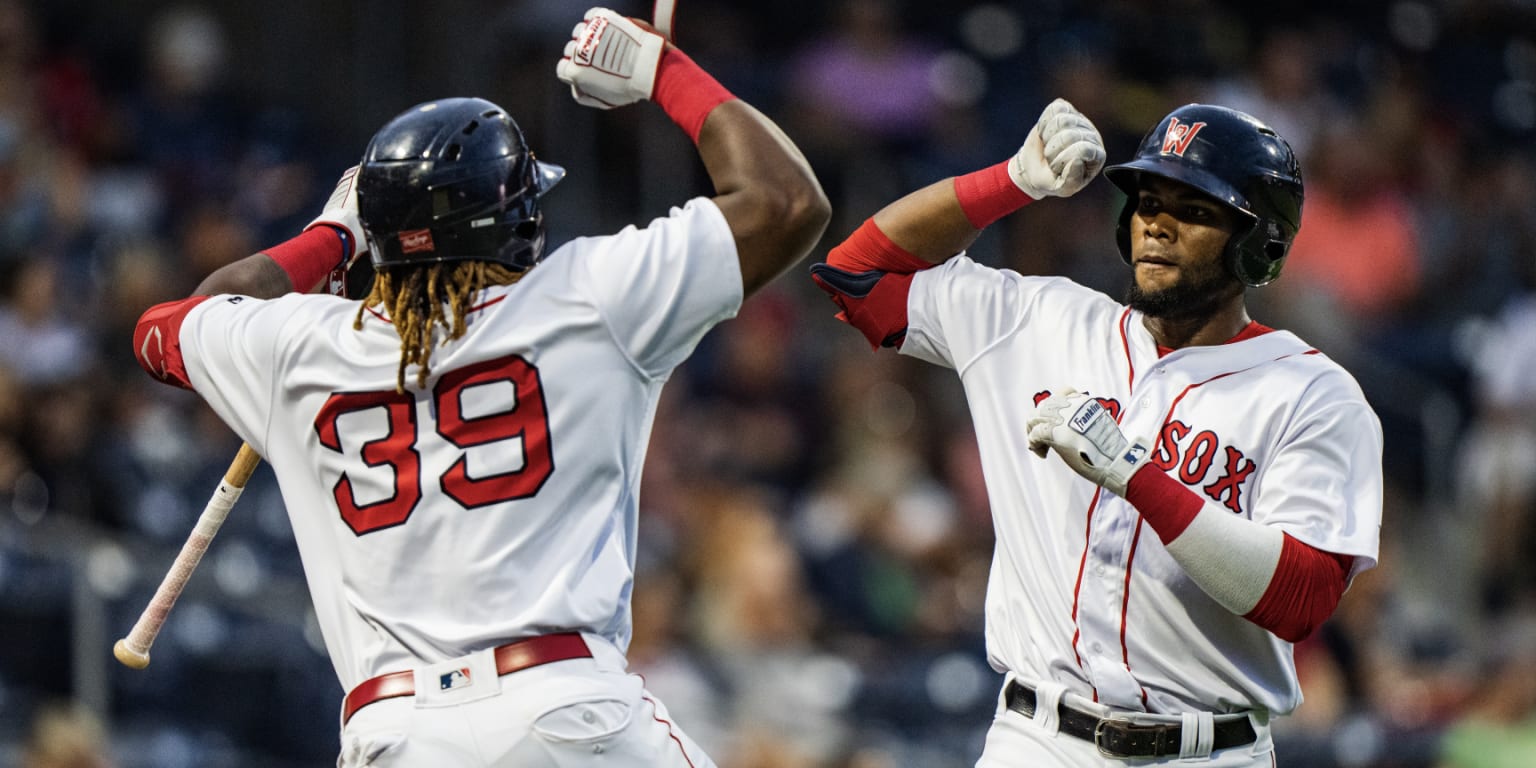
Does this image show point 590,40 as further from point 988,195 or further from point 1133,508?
point 1133,508

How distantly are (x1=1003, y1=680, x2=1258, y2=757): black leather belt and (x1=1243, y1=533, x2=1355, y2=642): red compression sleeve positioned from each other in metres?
0.32

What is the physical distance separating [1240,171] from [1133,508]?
778 millimetres

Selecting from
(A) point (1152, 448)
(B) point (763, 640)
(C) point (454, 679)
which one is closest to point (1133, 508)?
(A) point (1152, 448)

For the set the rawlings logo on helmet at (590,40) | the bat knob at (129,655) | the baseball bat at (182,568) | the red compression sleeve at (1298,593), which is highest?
the rawlings logo on helmet at (590,40)

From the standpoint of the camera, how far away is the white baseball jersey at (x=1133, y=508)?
381 centimetres

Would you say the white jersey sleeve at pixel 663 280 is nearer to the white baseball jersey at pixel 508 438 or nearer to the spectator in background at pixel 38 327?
the white baseball jersey at pixel 508 438

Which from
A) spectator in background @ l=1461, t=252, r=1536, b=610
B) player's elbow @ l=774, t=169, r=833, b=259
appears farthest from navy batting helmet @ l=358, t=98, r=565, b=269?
spectator in background @ l=1461, t=252, r=1536, b=610

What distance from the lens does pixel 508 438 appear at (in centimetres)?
333

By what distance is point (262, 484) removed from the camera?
28.0 ft

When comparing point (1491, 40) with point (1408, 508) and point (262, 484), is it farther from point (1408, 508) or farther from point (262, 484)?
point (262, 484)

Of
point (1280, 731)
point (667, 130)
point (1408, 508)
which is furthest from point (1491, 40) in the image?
point (1280, 731)

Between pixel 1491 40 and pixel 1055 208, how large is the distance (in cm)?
395

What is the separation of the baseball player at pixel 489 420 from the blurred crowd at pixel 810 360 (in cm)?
411

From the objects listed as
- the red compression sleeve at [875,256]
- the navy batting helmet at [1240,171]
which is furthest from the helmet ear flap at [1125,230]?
the red compression sleeve at [875,256]
